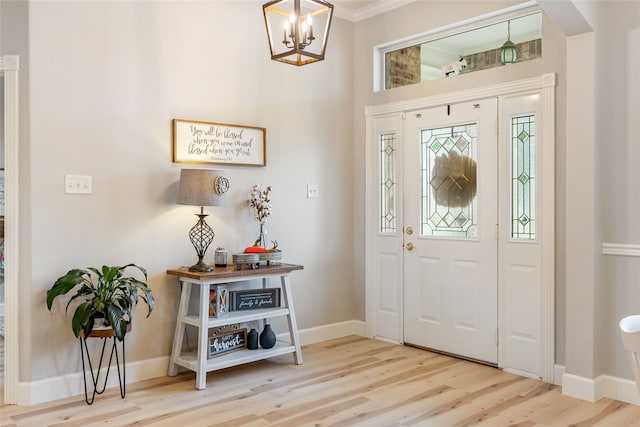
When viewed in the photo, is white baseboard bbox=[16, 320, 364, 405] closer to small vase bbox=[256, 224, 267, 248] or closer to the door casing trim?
the door casing trim

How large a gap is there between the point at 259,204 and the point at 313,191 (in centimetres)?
61

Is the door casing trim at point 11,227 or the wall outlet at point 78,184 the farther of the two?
the wall outlet at point 78,184

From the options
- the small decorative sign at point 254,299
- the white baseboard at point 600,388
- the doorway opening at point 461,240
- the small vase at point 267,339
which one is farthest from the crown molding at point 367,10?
the white baseboard at point 600,388

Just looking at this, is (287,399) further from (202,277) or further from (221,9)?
(221,9)

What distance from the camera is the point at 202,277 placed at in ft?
11.2

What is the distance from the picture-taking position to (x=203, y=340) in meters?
3.40

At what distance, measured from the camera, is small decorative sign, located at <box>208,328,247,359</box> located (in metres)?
3.59

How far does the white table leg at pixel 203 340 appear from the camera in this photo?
11.1 feet

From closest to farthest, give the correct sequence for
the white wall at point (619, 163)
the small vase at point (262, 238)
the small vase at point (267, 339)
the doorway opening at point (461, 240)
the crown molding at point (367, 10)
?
the white wall at point (619, 163) < the doorway opening at point (461, 240) < the small vase at point (267, 339) < the small vase at point (262, 238) < the crown molding at point (367, 10)

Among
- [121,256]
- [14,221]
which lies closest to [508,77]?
[121,256]

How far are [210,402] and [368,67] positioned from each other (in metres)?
2.97

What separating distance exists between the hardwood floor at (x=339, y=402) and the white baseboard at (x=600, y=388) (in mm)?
60

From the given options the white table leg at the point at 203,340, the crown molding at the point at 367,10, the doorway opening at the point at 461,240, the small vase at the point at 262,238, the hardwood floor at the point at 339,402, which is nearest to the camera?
the hardwood floor at the point at 339,402

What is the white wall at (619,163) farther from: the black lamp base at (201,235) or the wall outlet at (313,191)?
the black lamp base at (201,235)
